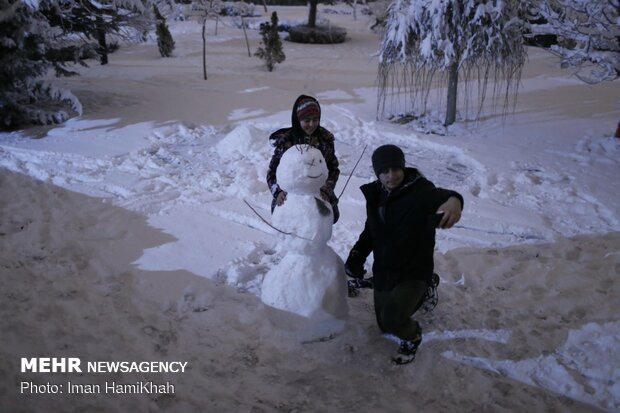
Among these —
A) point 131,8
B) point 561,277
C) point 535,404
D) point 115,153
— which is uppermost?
point 131,8

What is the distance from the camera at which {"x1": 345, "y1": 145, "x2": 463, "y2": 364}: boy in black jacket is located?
2574 mm

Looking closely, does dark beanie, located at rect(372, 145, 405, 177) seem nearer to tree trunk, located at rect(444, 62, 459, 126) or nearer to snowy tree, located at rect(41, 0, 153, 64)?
tree trunk, located at rect(444, 62, 459, 126)

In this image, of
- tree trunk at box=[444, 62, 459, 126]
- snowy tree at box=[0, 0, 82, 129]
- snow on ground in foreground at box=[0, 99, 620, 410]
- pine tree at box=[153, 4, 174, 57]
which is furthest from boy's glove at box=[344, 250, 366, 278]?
pine tree at box=[153, 4, 174, 57]

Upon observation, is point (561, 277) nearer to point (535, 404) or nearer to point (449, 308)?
point (449, 308)

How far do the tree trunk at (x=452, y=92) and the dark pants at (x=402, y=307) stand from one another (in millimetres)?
5208

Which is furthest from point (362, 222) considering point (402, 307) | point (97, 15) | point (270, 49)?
point (270, 49)

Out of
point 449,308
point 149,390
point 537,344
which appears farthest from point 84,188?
point 537,344

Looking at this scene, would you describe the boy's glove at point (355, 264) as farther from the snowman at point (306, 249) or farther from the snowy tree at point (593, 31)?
the snowy tree at point (593, 31)

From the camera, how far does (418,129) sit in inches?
282

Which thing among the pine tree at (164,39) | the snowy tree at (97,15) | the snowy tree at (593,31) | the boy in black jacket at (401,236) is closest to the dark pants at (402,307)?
the boy in black jacket at (401,236)

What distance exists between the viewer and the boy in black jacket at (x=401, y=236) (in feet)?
8.45

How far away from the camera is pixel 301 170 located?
2.72 meters

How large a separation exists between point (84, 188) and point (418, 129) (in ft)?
15.6

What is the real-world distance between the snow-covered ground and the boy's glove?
8.7 inches
